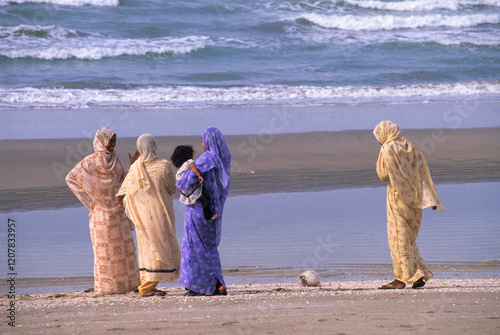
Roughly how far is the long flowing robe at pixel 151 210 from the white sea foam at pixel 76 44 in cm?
1565

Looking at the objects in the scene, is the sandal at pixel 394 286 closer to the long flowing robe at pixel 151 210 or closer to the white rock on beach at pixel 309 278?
the white rock on beach at pixel 309 278

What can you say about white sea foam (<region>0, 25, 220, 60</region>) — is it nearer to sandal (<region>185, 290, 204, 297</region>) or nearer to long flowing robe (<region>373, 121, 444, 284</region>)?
sandal (<region>185, 290, 204, 297</region>)

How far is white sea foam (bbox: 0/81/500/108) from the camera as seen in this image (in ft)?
46.9

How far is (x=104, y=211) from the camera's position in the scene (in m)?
4.96

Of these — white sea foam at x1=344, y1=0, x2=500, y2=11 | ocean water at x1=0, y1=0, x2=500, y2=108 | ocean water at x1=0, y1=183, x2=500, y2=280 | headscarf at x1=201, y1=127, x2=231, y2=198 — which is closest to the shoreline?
ocean water at x1=0, y1=183, x2=500, y2=280

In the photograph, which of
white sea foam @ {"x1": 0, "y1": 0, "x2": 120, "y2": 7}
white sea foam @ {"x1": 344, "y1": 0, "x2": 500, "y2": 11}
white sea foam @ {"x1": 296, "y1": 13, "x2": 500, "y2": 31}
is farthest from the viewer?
white sea foam @ {"x1": 344, "y1": 0, "x2": 500, "y2": 11}

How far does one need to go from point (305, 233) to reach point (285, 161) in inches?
125

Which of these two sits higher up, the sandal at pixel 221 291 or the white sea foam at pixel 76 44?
the white sea foam at pixel 76 44

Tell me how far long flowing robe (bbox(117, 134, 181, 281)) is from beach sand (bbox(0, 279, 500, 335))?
246 mm

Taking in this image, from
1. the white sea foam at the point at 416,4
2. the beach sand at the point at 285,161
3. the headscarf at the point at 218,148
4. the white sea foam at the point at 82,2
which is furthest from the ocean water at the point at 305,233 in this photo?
the white sea foam at the point at 416,4

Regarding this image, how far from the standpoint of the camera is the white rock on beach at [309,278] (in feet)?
16.5

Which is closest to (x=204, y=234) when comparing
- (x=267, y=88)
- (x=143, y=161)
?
(x=143, y=161)

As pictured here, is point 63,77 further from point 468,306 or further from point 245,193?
point 468,306

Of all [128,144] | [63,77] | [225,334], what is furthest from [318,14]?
[225,334]
